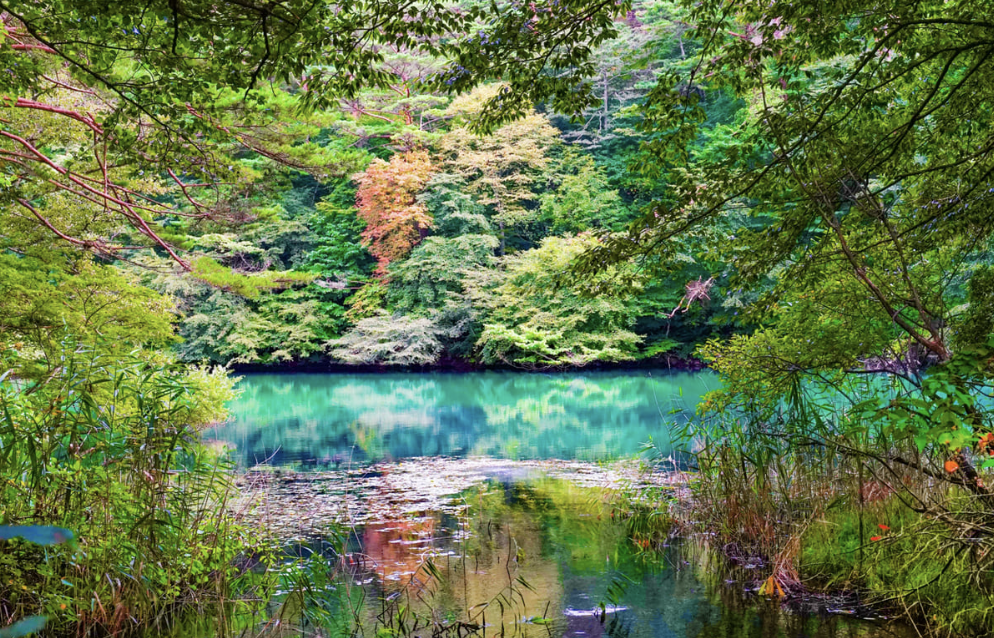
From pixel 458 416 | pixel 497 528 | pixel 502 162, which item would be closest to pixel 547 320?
pixel 502 162

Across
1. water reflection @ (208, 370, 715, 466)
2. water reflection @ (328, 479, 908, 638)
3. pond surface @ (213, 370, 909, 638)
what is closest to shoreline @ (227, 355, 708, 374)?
water reflection @ (208, 370, 715, 466)

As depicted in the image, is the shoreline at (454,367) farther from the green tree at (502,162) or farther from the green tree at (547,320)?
the green tree at (502,162)

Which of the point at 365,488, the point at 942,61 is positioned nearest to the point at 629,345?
the point at 365,488

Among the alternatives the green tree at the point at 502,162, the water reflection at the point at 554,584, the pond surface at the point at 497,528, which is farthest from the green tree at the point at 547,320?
the water reflection at the point at 554,584

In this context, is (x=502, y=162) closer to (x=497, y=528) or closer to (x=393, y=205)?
(x=393, y=205)

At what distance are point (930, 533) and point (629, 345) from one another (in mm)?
17552

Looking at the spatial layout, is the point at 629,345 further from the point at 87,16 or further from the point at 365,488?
the point at 87,16

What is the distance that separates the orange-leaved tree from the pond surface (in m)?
10.8

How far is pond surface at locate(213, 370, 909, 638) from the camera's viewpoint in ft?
12.9

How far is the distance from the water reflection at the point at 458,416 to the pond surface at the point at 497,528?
0.24 ft

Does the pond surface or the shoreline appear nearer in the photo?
the pond surface

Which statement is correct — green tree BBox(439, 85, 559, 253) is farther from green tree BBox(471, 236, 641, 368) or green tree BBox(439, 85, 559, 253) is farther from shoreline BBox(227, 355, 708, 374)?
shoreline BBox(227, 355, 708, 374)

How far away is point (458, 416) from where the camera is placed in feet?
44.3

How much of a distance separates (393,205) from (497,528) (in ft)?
60.0
